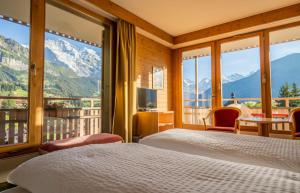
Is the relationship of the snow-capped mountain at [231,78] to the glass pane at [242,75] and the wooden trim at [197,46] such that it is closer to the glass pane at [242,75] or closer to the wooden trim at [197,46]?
the glass pane at [242,75]

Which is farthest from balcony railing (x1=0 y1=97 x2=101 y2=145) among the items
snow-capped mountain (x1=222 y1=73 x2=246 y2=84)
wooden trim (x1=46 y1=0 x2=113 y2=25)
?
snow-capped mountain (x1=222 y1=73 x2=246 y2=84)

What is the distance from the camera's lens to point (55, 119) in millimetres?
3455

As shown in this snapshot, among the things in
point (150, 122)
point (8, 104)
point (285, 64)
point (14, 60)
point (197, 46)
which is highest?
A: point (197, 46)

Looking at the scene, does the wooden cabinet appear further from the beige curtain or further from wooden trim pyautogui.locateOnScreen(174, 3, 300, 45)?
wooden trim pyautogui.locateOnScreen(174, 3, 300, 45)

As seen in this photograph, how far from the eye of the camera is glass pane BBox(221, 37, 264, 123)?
13.4ft

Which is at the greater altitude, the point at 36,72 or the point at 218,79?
the point at 218,79

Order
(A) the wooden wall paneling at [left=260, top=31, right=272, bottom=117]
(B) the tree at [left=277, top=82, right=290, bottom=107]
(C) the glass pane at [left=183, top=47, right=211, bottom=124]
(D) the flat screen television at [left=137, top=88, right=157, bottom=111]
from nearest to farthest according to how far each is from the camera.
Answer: (A) the wooden wall paneling at [left=260, top=31, right=272, bottom=117] → (B) the tree at [left=277, top=82, right=290, bottom=107] → (D) the flat screen television at [left=137, top=88, right=157, bottom=111] → (C) the glass pane at [left=183, top=47, right=211, bottom=124]

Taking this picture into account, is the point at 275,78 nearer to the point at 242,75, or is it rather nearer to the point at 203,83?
the point at 242,75

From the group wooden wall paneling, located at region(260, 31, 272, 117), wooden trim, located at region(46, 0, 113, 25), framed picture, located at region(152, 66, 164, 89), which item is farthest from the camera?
framed picture, located at region(152, 66, 164, 89)

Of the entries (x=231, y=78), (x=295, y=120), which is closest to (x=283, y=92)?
(x=231, y=78)

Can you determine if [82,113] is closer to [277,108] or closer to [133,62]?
[133,62]

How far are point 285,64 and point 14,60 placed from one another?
4666mm

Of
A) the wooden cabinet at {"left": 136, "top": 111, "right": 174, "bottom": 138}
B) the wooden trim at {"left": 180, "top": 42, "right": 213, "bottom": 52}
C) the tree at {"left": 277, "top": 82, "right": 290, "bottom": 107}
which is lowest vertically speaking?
the wooden cabinet at {"left": 136, "top": 111, "right": 174, "bottom": 138}

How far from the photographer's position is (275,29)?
3.77m
